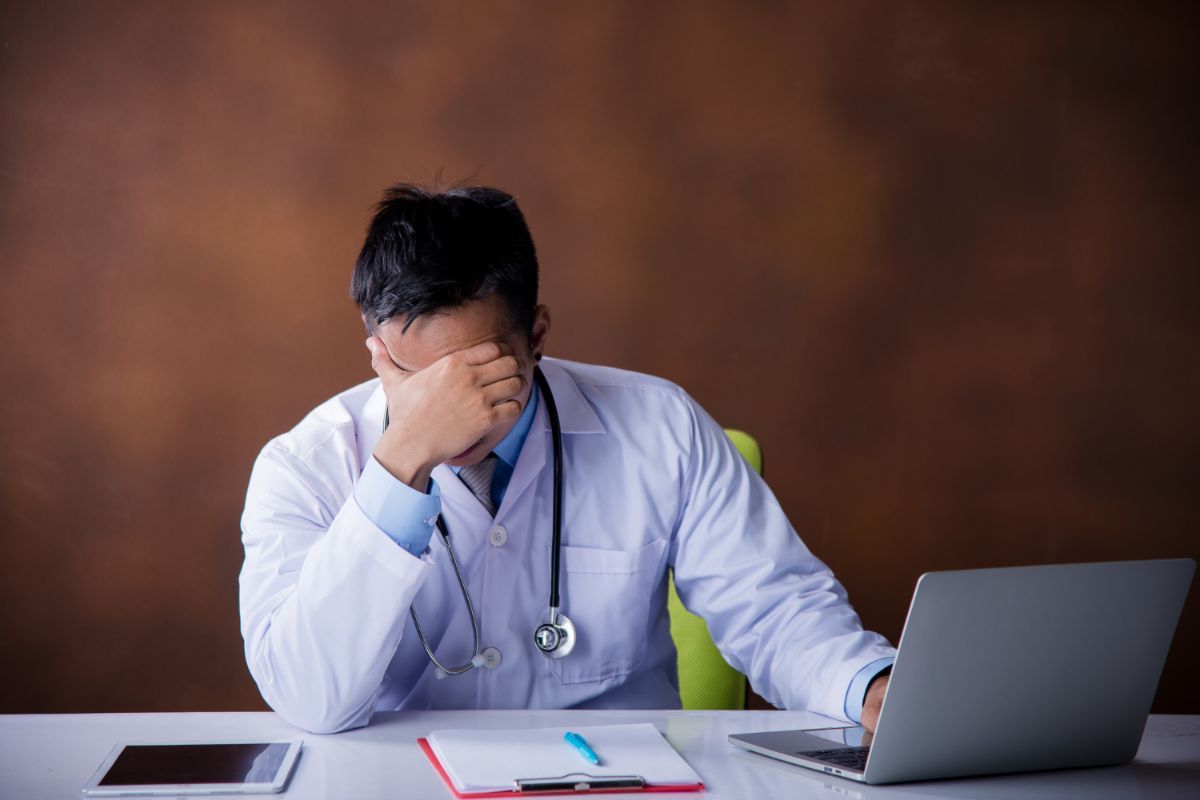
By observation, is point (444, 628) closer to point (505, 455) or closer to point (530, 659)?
point (530, 659)

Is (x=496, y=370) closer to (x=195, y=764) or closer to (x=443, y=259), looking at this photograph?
(x=443, y=259)

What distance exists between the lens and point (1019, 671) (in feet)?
3.45

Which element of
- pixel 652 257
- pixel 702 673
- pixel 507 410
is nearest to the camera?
pixel 507 410

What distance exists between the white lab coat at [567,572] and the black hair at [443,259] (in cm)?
19

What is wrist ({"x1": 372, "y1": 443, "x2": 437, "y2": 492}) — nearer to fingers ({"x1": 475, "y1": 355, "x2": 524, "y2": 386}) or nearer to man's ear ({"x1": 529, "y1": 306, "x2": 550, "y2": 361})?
fingers ({"x1": 475, "y1": 355, "x2": 524, "y2": 386})

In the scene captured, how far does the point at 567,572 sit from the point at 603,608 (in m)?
0.07

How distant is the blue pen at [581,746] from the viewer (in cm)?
109

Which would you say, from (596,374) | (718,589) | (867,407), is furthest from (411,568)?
(867,407)

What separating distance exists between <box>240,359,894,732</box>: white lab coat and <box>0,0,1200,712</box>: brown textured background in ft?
3.40

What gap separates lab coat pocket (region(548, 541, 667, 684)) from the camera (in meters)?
1.53

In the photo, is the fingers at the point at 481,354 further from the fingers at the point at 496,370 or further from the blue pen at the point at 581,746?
the blue pen at the point at 581,746

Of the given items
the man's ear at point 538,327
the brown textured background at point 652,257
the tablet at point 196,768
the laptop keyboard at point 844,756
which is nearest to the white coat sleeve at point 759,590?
the laptop keyboard at point 844,756

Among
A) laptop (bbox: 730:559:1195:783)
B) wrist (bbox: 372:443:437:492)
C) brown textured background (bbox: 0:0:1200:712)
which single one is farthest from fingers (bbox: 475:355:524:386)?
brown textured background (bbox: 0:0:1200:712)

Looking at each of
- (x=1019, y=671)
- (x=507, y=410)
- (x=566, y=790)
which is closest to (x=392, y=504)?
(x=507, y=410)
